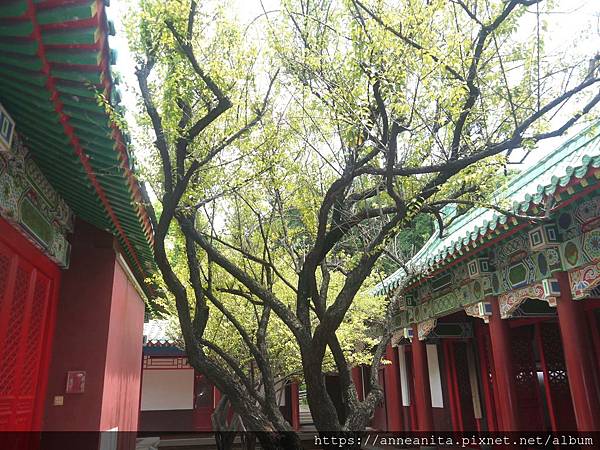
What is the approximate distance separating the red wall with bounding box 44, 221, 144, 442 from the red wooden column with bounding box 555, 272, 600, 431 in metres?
4.95

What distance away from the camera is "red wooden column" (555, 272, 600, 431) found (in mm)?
4980

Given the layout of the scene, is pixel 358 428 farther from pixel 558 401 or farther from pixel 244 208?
pixel 558 401

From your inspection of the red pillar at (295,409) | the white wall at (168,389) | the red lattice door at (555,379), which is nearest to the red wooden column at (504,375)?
the red lattice door at (555,379)

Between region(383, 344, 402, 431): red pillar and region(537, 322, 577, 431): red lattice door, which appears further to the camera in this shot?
region(383, 344, 402, 431): red pillar

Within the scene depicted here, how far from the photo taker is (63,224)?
519cm

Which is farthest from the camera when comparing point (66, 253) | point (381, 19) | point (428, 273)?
point (428, 273)

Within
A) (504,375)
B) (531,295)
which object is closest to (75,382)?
(504,375)

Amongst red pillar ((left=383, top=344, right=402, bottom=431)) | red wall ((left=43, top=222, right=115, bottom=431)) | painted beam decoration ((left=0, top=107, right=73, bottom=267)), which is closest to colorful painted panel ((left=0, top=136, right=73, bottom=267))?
painted beam decoration ((left=0, top=107, right=73, bottom=267))

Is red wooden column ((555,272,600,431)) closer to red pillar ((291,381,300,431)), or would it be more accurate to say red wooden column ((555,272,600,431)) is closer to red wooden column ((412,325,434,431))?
red wooden column ((412,325,434,431))

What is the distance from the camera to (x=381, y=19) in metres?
3.87

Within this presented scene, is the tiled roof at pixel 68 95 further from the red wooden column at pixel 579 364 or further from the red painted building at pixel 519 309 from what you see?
the red wooden column at pixel 579 364

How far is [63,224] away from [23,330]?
123 centimetres

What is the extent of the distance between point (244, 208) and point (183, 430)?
38.1ft

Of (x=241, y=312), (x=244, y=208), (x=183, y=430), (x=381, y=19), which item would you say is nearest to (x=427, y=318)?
(x=241, y=312)
